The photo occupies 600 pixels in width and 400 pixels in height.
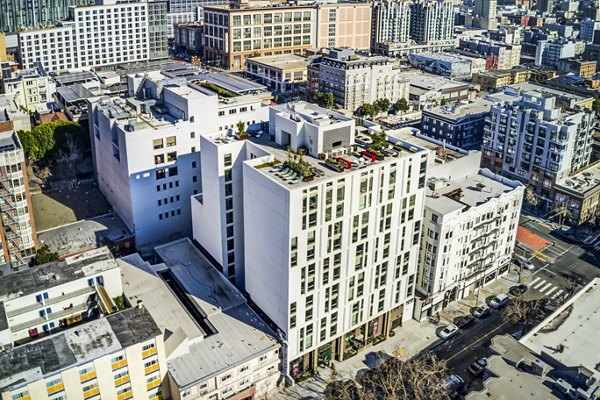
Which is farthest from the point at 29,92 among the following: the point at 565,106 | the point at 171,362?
the point at 565,106

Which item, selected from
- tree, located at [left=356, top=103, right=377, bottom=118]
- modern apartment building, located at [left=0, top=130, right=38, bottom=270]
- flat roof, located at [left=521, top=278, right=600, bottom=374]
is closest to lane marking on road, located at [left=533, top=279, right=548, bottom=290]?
flat roof, located at [left=521, top=278, right=600, bottom=374]

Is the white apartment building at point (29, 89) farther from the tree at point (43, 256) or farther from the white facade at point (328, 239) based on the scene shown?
the white facade at point (328, 239)

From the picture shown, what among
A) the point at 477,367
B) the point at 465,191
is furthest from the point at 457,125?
the point at 477,367

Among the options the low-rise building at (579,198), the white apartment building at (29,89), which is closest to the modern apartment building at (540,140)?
the low-rise building at (579,198)

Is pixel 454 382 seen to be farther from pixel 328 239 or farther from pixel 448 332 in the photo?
pixel 328 239

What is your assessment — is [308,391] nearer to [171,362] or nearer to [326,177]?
[171,362]
